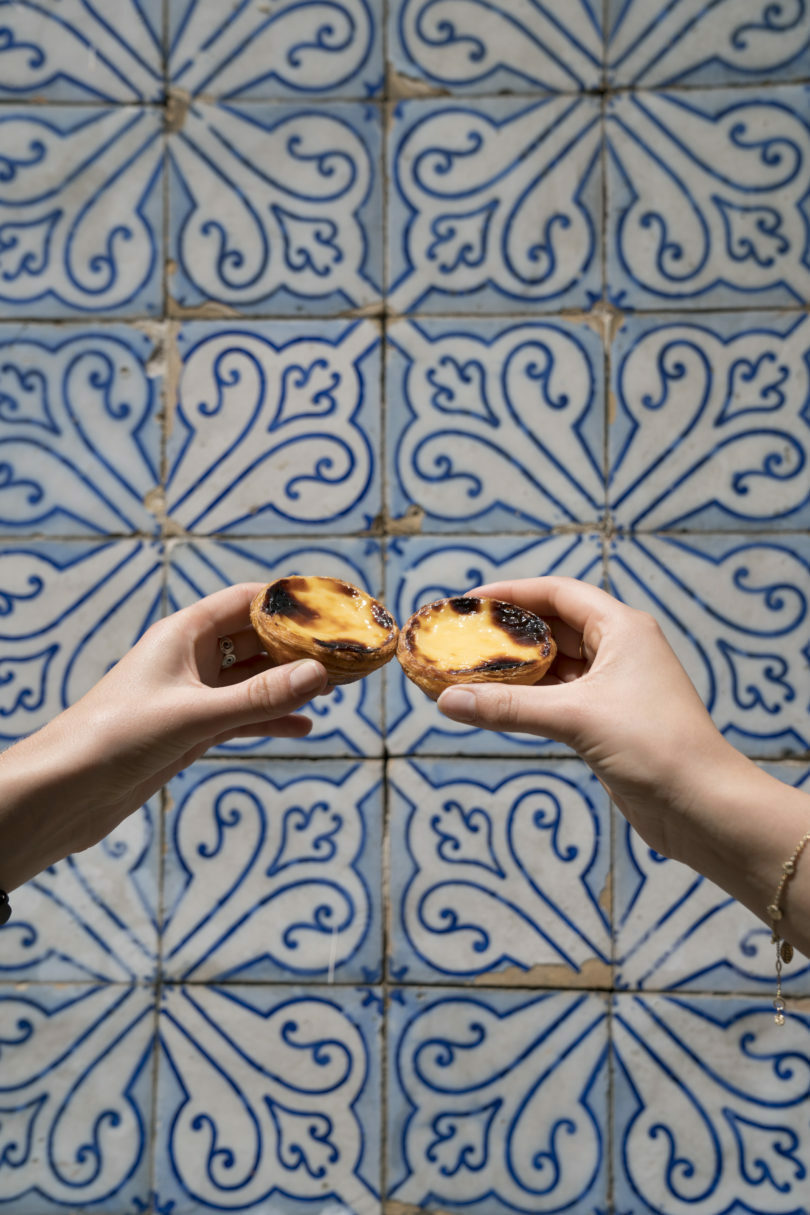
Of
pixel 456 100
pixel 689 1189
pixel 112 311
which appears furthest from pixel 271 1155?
pixel 456 100

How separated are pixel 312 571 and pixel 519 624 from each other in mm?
413

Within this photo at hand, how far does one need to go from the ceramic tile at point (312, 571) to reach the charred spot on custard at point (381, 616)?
0.29 m

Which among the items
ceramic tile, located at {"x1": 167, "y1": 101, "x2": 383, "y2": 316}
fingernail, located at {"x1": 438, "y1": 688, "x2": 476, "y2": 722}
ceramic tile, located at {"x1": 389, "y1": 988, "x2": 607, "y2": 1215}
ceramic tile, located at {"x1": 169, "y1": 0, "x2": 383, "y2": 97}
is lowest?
ceramic tile, located at {"x1": 389, "y1": 988, "x2": 607, "y2": 1215}

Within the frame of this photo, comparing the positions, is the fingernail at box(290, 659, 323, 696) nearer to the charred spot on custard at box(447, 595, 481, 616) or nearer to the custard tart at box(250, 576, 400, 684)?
the custard tart at box(250, 576, 400, 684)

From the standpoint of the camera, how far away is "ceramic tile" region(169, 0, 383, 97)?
1.27 meters

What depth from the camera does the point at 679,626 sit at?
1.23 m

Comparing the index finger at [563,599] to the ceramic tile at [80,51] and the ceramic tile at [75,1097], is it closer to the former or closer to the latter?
the ceramic tile at [75,1097]

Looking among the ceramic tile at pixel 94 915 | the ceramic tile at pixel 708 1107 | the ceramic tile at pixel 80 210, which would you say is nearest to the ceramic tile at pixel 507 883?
the ceramic tile at pixel 708 1107

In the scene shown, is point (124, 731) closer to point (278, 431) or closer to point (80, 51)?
point (278, 431)

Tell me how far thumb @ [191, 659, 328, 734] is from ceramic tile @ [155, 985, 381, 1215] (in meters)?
0.59

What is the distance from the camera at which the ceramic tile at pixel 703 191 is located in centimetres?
125

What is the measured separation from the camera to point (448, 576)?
4.06ft

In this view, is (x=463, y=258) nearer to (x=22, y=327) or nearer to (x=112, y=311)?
(x=112, y=311)

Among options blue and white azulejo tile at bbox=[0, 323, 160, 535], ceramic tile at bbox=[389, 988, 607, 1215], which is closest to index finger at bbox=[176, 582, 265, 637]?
blue and white azulejo tile at bbox=[0, 323, 160, 535]
